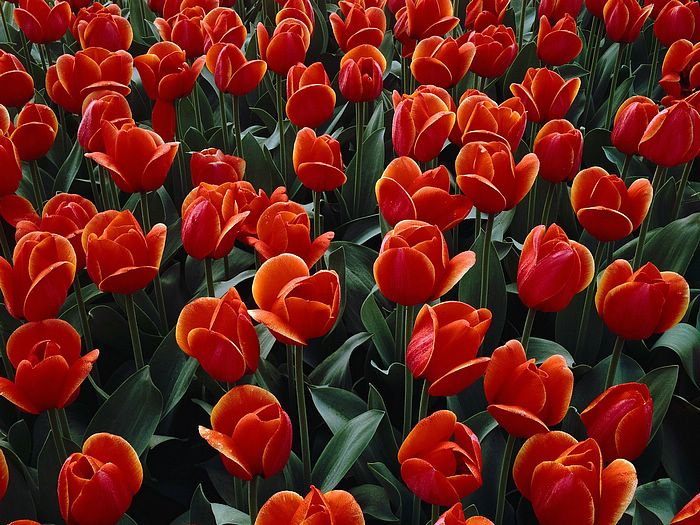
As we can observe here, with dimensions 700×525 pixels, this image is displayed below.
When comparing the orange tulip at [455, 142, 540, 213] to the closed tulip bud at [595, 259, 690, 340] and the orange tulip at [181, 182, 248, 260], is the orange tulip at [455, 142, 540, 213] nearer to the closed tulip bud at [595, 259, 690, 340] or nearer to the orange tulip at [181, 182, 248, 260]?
the closed tulip bud at [595, 259, 690, 340]

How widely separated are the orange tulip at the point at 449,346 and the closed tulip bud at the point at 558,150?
530mm

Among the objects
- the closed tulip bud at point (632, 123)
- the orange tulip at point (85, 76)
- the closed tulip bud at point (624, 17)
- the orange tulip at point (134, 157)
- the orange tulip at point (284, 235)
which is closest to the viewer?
the orange tulip at point (284, 235)

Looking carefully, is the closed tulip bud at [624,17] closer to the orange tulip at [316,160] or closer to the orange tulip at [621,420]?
the orange tulip at [316,160]

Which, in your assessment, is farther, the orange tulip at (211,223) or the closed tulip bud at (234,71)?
the closed tulip bud at (234,71)

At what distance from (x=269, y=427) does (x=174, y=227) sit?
85 cm

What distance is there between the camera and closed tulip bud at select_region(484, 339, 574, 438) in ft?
2.71

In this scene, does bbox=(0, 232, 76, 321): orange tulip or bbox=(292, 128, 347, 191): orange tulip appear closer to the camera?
bbox=(0, 232, 76, 321): orange tulip

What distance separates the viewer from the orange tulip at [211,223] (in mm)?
1121

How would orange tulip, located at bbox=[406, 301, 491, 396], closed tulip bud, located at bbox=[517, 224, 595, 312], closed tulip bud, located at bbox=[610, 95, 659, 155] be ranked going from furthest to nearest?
1. closed tulip bud, located at bbox=[610, 95, 659, 155]
2. closed tulip bud, located at bbox=[517, 224, 595, 312]
3. orange tulip, located at bbox=[406, 301, 491, 396]

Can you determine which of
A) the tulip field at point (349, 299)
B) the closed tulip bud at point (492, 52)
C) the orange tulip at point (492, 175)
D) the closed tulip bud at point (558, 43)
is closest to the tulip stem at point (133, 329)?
the tulip field at point (349, 299)

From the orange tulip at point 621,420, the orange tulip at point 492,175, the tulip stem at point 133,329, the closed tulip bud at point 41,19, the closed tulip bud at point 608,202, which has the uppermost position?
the closed tulip bud at point 41,19

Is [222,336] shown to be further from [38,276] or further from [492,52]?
[492,52]

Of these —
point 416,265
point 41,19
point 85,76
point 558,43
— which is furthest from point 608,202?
point 41,19

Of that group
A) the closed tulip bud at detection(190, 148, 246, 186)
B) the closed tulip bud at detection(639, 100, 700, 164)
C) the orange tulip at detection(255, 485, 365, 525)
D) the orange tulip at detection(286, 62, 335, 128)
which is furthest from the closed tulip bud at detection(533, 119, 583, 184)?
the orange tulip at detection(255, 485, 365, 525)
